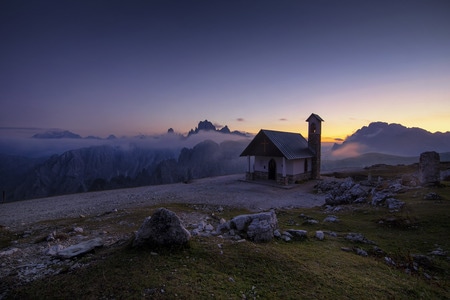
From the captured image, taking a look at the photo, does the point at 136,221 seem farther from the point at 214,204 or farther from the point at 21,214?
the point at 21,214

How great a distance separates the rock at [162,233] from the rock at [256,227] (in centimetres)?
286

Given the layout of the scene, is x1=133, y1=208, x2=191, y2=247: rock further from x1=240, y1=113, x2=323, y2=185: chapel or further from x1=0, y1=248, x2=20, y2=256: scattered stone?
x1=240, y1=113, x2=323, y2=185: chapel

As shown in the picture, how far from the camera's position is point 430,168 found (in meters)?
20.6

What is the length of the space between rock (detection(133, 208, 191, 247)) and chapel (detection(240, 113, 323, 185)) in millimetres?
25329

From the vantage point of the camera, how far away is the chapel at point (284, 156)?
31.9m

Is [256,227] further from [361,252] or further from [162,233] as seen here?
[361,252]

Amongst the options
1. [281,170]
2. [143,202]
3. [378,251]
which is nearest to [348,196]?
[281,170]

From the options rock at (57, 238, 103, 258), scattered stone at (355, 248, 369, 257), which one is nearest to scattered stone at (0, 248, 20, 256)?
rock at (57, 238, 103, 258)

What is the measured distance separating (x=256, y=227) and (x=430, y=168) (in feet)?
70.9

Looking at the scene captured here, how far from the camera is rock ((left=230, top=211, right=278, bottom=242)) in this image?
339 inches

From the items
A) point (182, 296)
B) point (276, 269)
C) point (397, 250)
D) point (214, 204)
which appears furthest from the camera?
point (214, 204)

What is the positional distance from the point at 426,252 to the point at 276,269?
7.66 meters

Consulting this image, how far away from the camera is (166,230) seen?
6.85 meters

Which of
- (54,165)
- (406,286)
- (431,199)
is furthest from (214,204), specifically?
(54,165)
